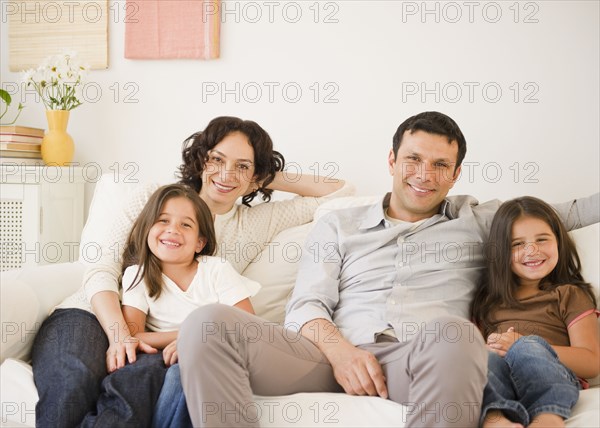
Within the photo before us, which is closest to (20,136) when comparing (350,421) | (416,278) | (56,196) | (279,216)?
(56,196)

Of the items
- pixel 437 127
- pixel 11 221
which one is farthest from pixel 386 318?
pixel 11 221

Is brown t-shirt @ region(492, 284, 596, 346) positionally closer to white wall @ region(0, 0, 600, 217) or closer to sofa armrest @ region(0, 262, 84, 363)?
white wall @ region(0, 0, 600, 217)

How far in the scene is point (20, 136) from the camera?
2.71 meters

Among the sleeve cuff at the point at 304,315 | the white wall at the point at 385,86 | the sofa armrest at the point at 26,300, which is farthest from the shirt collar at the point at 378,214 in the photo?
the sofa armrest at the point at 26,300

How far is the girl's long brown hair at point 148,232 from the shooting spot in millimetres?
1887

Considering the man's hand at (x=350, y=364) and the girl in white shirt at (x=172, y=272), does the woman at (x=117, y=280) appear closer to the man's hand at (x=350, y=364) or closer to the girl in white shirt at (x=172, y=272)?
the girl in white shirt at (x=172, y=272)

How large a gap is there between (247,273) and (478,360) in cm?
93

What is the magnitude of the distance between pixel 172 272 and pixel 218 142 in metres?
0.45

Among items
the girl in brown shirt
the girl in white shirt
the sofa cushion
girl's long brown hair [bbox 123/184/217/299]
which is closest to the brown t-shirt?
the girl in brown shirt

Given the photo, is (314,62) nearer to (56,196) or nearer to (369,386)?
(56,196)

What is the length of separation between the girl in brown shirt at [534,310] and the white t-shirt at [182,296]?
65 centimetres

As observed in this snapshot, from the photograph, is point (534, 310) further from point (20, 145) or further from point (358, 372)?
point (20, 145)

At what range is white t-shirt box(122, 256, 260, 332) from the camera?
186 cm

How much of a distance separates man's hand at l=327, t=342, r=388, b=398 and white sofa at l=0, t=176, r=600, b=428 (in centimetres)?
4
